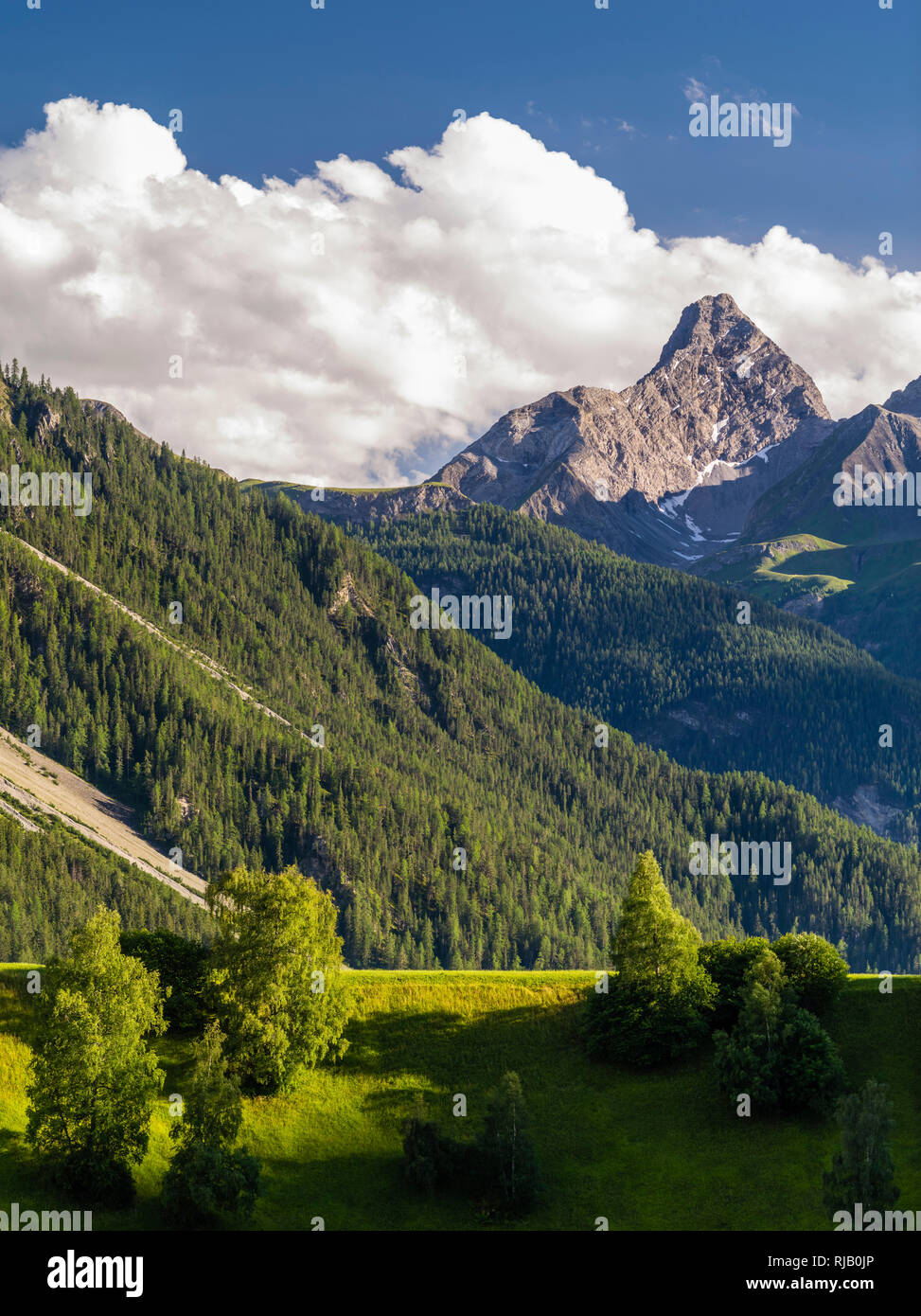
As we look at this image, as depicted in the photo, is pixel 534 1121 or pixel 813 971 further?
pixel 813 971

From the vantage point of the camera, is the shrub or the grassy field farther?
the shrub

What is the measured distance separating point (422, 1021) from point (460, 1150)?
1662 centimetres

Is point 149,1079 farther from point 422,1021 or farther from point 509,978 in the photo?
point 509,978

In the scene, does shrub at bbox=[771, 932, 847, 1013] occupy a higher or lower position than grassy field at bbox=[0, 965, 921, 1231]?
higher

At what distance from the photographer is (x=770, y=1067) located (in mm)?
81688

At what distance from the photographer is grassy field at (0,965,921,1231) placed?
73.9m

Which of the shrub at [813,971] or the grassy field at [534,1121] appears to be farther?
the shrub at [813,971]

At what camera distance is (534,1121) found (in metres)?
83.5

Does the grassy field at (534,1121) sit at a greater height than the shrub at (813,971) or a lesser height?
lesser

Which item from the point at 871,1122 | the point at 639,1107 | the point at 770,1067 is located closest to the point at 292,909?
the point at 639,1107

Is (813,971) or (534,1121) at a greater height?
(813,971)

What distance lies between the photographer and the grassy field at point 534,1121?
73875 millimetres
